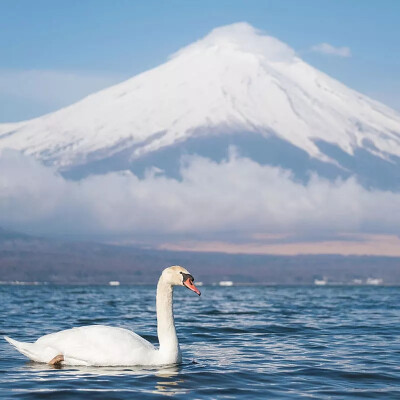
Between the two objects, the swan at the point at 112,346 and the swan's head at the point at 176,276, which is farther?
the swan's head at the point at 176,276

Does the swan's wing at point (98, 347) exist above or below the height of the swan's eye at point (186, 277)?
below

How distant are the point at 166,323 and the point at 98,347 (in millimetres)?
1649

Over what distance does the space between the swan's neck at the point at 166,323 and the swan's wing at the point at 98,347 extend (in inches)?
14.6

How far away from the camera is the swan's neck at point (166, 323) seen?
18109 millimetres

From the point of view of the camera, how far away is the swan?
17375 millimetres

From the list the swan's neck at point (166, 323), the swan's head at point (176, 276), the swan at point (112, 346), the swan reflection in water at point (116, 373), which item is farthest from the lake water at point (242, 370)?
the swan's head at point (176, 276)

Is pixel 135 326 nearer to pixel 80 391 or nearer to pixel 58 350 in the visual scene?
pixel 58 350

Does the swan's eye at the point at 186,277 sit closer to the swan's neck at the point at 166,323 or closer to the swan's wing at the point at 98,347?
the swan's neck at the point at 166,323

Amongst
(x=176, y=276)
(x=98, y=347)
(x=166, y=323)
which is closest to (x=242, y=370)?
(x=166, y=323)

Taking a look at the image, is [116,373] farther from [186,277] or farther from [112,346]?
[186,277]

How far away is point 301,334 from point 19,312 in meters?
15.3

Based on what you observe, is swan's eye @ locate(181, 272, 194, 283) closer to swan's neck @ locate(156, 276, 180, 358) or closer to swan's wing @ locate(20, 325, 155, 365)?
swan's neck @ locate(156, 276, 180, 358)

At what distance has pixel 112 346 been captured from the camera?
17453mm

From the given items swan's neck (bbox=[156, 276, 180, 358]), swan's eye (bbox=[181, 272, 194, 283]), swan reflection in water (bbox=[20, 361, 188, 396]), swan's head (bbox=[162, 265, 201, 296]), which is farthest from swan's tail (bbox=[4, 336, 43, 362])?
swan's eye (bbox=[181, 272, 194, 283])
